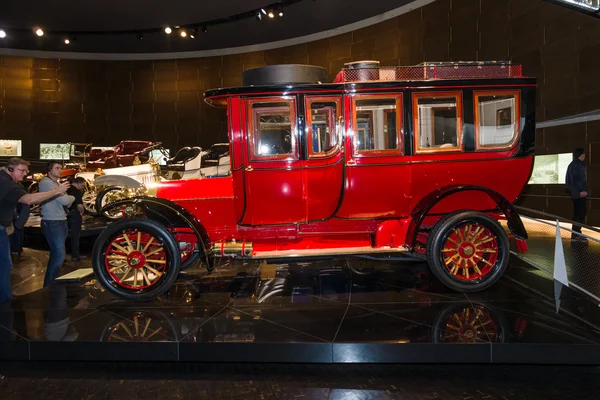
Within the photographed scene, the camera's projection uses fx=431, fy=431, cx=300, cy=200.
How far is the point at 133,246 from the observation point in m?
4.36

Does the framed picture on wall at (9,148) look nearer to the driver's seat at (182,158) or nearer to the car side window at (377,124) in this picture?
the driver's seat at (182,158)

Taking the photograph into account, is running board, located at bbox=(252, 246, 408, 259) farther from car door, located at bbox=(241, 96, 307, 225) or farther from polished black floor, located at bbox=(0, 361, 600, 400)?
polished black floor, located at bbox=(0, 361, 600, 400)

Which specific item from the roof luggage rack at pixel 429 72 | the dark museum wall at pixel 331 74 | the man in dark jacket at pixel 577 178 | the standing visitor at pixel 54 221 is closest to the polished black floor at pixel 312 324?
the standing visitor at pixel 54 221

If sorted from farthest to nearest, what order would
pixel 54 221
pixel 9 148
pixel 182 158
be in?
pixel 9 148 < pixel 182 158 < pixel 54 221

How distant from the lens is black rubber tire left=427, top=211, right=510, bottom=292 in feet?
13.6

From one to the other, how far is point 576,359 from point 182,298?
11.0 feet

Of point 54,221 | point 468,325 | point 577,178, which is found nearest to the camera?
point 468,325

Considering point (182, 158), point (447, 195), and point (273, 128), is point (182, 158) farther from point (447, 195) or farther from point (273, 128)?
point (447, 195)

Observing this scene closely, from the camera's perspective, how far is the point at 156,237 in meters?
Result: 4.12

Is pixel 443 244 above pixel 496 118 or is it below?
below

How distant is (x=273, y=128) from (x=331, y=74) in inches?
347

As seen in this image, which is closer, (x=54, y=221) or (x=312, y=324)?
(x=312, y=324)

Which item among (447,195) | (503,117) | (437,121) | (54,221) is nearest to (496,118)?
(503,117)

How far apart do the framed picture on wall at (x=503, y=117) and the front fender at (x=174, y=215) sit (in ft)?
10.4
